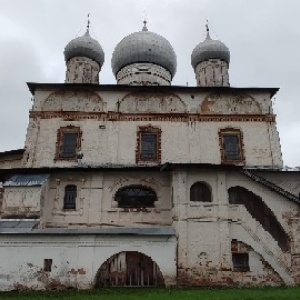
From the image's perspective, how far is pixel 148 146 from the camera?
60.4ft

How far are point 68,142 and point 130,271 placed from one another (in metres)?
6.26

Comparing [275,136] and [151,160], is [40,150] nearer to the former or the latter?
[151,160]

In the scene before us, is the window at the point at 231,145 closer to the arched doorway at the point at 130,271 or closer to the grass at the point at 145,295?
the arched doorway at the point at 130,271

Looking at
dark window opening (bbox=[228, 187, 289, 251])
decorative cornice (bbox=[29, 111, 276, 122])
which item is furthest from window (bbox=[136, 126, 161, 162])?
dark window opening (bbox=[228, 187, 289, 251])

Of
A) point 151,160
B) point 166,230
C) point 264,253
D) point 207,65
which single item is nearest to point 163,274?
point 166,230

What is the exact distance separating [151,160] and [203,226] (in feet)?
14.8

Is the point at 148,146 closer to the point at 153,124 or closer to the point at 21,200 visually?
the point at 153,124

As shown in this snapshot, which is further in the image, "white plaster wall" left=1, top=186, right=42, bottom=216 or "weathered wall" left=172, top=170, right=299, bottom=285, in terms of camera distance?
"white plaster wall" left=1, top=186, right=42, bottom=216

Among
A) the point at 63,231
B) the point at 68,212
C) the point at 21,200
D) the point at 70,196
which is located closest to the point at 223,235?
the point at 63,231

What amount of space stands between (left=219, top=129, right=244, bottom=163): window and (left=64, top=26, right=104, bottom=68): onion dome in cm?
927

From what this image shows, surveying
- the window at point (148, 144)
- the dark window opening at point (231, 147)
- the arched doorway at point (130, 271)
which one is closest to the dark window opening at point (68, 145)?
the window at point (148, 144)

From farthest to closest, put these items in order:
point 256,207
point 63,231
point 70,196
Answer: point 70,196, point 256,207, point 63,231

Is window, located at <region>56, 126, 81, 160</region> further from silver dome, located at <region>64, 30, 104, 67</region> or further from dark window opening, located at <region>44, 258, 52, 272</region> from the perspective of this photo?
silver dome, located at <region>64, 30, 104, 67</region>

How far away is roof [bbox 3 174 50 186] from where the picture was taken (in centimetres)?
1520
